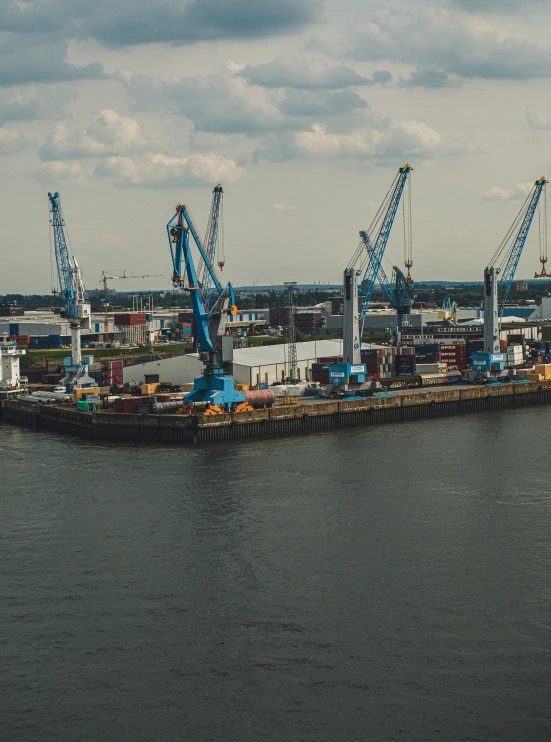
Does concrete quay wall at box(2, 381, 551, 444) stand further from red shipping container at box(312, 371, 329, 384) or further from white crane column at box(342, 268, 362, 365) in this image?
red shipping container at box(312, 371, 329, 384)

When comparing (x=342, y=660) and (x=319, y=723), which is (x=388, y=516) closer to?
(x=342, y=660)

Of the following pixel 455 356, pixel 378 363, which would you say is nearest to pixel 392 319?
pixel 455 356

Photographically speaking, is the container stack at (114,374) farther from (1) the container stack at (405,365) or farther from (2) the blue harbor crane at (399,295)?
(2) the blue harbor crane at (399,295)

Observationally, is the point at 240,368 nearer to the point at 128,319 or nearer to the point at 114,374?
the point at 114,374

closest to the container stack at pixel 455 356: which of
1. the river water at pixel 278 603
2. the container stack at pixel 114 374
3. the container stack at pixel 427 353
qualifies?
the container stack at pixel 427 353

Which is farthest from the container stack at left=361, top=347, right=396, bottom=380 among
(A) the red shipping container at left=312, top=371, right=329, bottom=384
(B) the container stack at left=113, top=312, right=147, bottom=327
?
(B) the container stack at left=113, top=312, right=147, bottom=327

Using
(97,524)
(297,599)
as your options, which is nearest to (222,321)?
(97,524)
